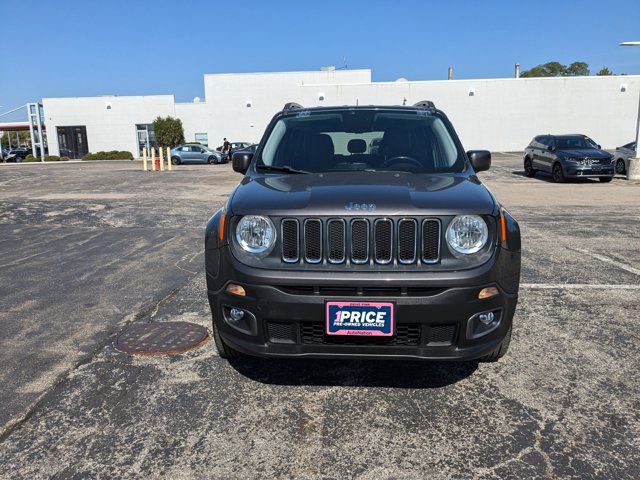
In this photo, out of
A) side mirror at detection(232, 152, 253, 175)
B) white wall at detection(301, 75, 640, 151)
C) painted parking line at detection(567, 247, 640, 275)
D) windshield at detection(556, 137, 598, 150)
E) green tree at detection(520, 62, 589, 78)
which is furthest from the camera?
green tree at detection(520, 62, 589, 78)

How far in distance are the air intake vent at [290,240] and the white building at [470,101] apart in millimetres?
40525

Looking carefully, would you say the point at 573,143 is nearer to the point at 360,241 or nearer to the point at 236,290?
the point at 360,241

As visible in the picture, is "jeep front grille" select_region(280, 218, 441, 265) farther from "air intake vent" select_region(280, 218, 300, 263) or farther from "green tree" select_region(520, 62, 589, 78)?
"green tree" select_region(520, 62, 589, 78)

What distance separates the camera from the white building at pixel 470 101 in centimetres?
4256

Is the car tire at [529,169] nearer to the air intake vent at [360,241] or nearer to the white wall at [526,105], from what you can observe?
the air intake vent at [360,241]

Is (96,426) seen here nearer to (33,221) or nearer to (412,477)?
(412,477)

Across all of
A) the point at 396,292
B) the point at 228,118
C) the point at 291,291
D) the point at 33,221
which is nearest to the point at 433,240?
the point at 396,292

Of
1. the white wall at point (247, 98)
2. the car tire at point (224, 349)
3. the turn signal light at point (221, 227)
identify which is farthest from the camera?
the white wall at point (247, 98)

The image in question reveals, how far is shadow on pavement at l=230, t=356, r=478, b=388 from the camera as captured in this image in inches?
138

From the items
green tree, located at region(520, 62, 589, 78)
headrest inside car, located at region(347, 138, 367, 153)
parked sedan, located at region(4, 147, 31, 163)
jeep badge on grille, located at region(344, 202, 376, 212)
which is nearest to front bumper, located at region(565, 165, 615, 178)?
headrest inside car, located at region(347, 138, 367, 153)

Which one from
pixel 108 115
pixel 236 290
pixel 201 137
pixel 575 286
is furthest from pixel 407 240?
pixel 108 115

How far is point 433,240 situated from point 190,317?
2671mm

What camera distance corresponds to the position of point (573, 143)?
1922cm

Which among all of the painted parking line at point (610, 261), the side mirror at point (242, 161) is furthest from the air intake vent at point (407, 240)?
the painted parking line at point (610, 261)
